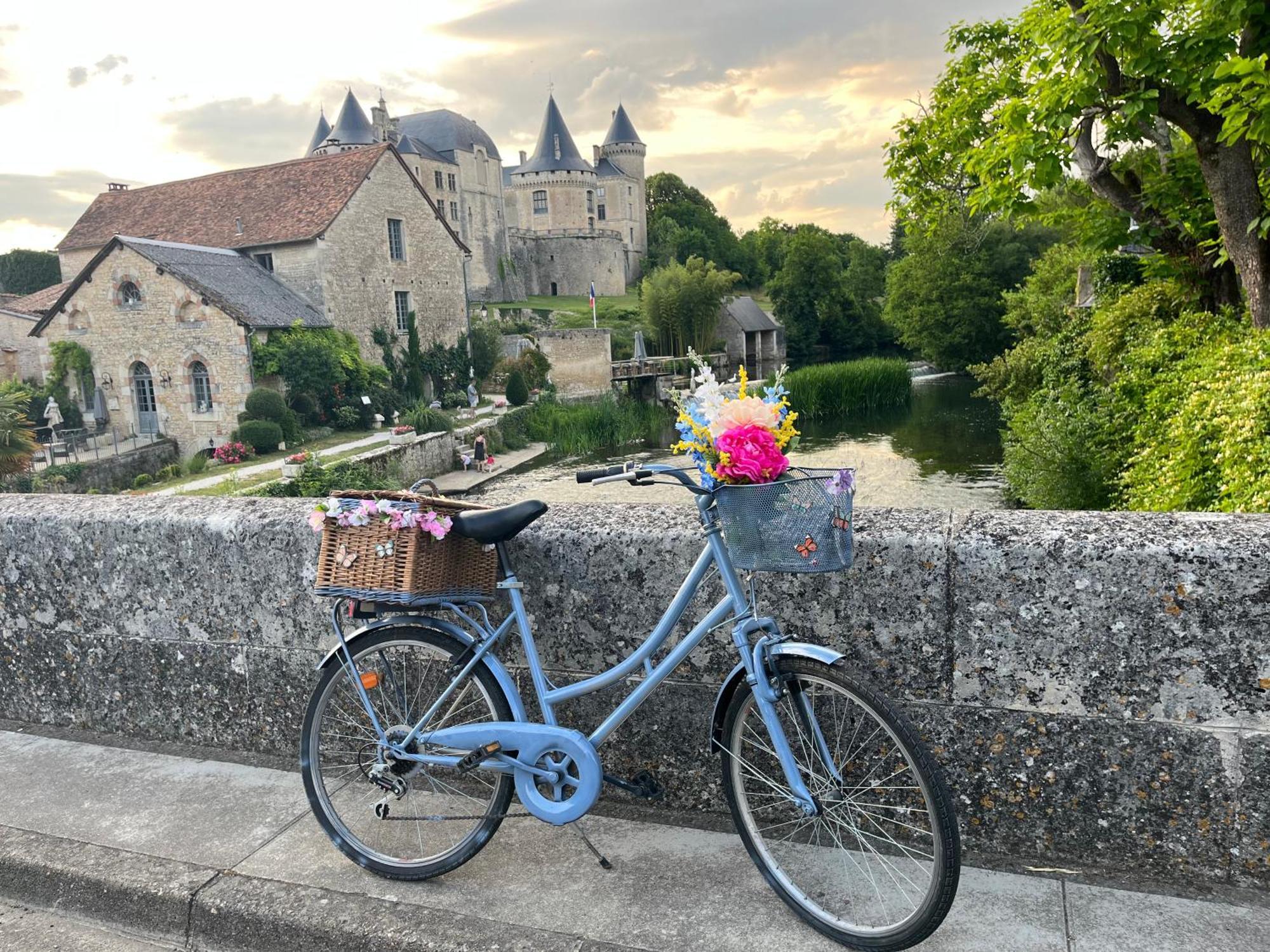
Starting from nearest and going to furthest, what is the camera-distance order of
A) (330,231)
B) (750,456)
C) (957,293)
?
(750,456) < (330,231) < (957,293)

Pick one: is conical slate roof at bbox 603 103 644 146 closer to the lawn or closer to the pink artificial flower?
the lawn

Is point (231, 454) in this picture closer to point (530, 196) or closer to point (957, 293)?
point (957, 293)

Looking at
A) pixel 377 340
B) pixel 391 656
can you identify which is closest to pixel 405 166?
pixel 377 340

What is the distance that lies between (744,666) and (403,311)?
40.0m

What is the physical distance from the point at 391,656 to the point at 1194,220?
11953mm

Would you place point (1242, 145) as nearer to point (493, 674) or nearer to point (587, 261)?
point (493, 674)

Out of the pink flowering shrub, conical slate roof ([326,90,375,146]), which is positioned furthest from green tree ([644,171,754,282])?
the pink flowering shrub

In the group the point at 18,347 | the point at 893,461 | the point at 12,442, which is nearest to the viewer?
the point at 12,442

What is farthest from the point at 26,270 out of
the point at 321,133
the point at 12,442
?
the point at 12,442

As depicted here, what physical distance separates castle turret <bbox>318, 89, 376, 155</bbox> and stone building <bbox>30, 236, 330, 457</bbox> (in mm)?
31753

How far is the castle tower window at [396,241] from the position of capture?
39406mm

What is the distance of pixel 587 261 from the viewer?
81.0 meters

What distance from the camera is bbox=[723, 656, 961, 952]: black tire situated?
2195 mm

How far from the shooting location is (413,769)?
286 cm
